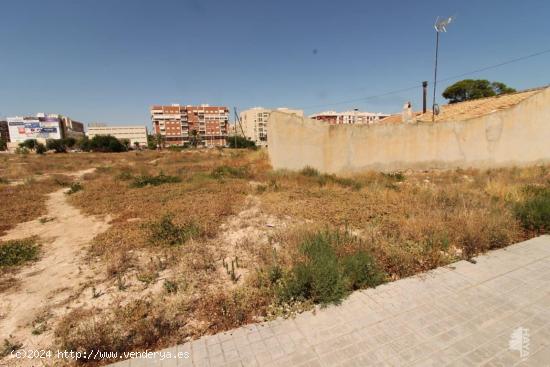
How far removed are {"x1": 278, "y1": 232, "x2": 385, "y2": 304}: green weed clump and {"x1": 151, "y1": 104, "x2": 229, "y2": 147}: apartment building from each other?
9040 cm

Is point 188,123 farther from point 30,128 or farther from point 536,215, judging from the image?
point 536,215

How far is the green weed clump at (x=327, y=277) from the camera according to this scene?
9.32 ft

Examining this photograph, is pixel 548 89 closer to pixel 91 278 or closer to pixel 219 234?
pixel 219 234

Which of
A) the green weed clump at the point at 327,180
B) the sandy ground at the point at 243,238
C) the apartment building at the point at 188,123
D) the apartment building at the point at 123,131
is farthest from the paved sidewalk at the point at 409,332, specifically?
the apartment building at the point at 123,131

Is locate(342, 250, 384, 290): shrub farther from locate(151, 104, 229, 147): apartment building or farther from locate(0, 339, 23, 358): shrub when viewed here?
locate(151, 104, 229, 147): apartment building

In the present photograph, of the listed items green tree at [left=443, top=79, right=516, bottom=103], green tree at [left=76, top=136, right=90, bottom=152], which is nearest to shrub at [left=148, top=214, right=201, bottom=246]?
green tree at [left=443, top=79, right=516, bottom=103]

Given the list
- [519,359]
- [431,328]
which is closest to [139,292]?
[431,328]

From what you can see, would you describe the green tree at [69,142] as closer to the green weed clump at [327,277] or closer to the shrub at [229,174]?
the shrub at [229,174]

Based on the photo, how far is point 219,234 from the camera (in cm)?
538

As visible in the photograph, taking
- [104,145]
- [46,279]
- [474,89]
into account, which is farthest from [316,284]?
[104,145]

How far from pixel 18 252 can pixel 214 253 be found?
3792 mm

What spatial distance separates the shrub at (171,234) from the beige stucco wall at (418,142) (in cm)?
704

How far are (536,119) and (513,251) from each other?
1235 centimetres

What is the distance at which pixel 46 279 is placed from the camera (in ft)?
12.6
